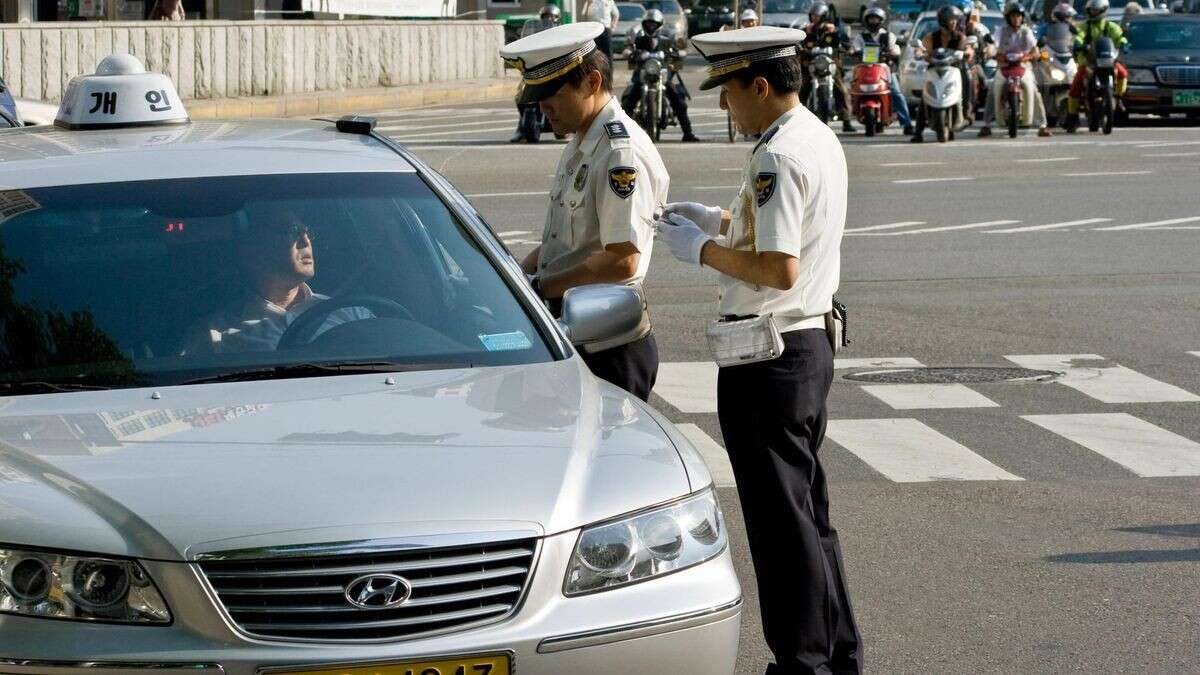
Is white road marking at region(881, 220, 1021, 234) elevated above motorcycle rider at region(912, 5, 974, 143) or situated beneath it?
situated beneath

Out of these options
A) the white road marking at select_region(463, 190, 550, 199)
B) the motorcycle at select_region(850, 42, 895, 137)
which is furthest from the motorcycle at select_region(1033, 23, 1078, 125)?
the white road marking at select_region(463, 190, 550, 199)

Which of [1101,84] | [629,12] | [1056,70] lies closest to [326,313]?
[1101,84]

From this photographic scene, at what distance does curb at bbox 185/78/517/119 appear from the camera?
28.1 meters

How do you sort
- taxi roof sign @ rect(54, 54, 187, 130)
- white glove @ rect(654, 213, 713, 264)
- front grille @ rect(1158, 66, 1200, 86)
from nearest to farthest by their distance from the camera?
white glove @ rect(654, 213, 713, 264) < taxi roof sign @ rect(54, 54, 187, 130) < front grille @ rect(1158, 66, 1200, 86)

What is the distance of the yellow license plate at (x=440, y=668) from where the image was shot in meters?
3.60

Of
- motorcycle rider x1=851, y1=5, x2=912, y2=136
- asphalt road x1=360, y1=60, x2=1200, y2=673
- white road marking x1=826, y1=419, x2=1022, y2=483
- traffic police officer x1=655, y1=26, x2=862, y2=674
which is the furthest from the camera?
motorcycle rider x1=851, y1=5, x2=912, y2=136

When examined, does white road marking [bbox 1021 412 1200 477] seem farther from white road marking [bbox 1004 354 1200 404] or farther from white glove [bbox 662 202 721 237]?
white glove [bbox 662 202 721 237]

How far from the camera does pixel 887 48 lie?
27516 mm

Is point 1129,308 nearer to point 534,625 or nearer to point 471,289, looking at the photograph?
point 471,289

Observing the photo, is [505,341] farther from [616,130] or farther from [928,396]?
[928,396]

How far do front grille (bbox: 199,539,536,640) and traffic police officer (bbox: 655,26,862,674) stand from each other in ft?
4.55

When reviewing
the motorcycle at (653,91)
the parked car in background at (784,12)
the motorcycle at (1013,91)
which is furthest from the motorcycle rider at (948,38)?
the parked car in background at (784,12)

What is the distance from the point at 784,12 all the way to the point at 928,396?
1461 inches

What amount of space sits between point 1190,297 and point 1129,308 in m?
0.70
